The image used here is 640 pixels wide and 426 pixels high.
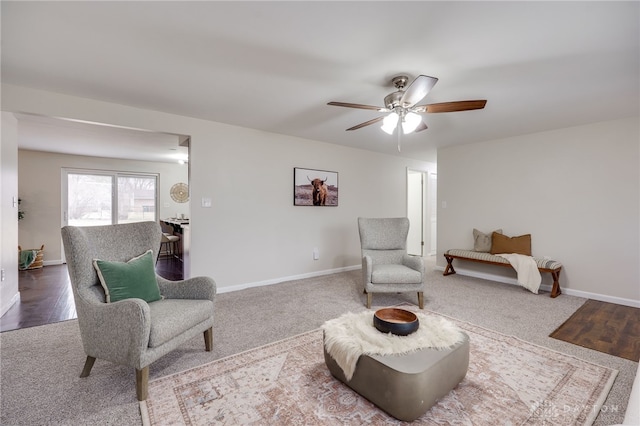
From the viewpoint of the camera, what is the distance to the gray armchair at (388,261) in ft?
10.6

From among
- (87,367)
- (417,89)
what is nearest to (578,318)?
(417,89)

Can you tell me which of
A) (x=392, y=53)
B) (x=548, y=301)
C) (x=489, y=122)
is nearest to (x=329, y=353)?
(x=392, y=53)

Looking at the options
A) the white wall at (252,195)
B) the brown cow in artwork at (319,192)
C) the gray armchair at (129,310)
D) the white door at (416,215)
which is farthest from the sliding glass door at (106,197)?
the white door at (416,215)

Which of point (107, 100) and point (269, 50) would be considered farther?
point (107, 100)

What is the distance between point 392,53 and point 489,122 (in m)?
2.27

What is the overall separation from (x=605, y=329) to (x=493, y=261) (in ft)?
4.84

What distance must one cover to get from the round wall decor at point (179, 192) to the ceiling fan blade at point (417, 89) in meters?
6.29

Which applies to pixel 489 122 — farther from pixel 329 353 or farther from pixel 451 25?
pixel 329 353

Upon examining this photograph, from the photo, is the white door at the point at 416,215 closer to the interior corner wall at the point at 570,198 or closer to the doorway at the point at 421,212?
the doorway at the point at 421,212

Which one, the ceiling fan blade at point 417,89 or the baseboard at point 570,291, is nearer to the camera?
the ceiling fan blade at point 417,89

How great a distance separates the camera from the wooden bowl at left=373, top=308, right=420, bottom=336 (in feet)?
5.70

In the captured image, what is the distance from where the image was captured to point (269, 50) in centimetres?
206

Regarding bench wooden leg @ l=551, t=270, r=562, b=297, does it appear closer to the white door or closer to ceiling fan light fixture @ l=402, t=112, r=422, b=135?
ceiling fan light fixture @ l=402, t=112, r=422, b=135

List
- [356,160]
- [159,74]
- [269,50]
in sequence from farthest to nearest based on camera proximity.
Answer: [356,160] → [159,74] → [269,50]
